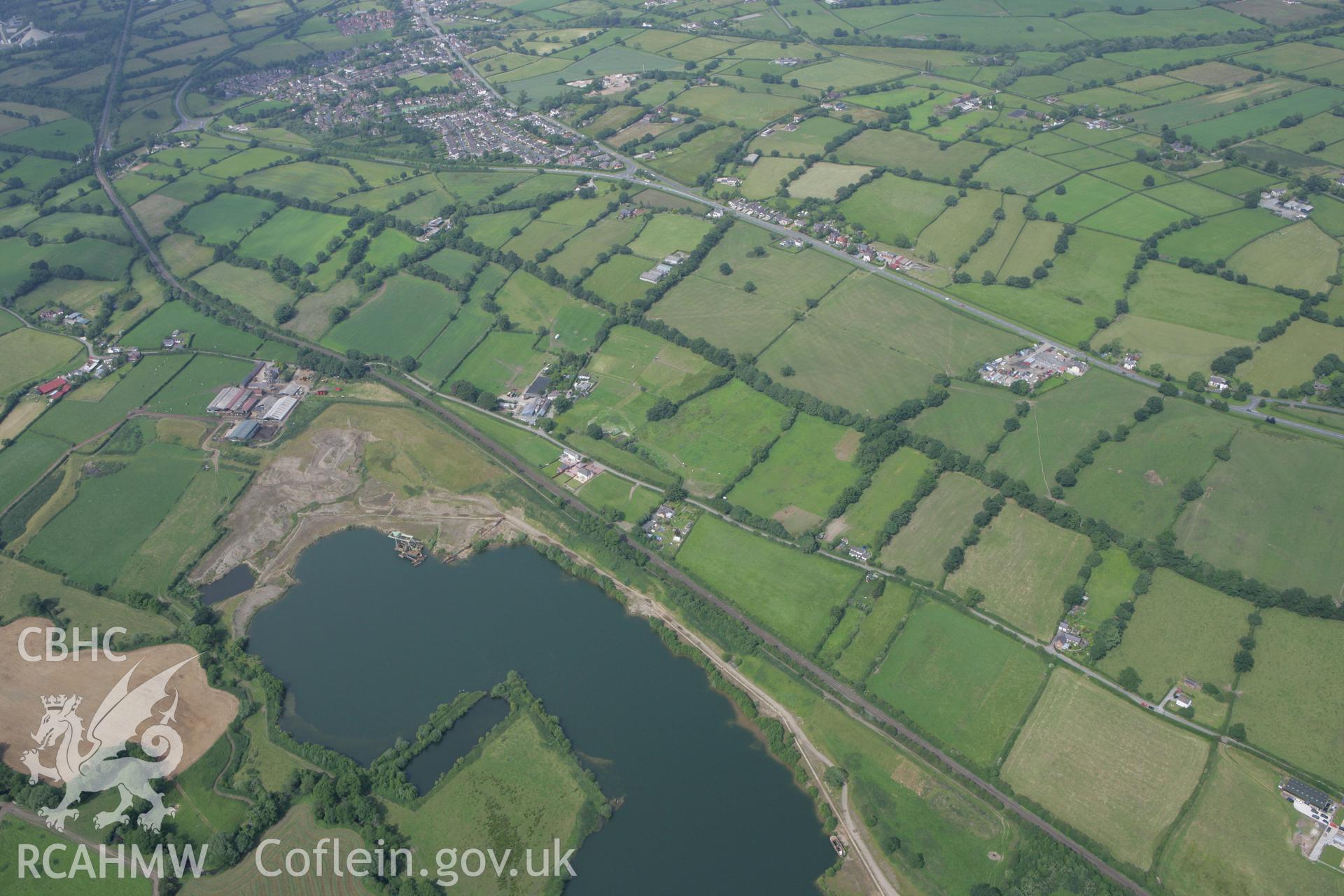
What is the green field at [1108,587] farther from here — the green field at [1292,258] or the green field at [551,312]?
the green field at [551,312]

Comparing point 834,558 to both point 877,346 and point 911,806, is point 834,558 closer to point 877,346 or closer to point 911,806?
point 911,806

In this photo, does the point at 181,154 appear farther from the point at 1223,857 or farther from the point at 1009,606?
the point at 1223,857

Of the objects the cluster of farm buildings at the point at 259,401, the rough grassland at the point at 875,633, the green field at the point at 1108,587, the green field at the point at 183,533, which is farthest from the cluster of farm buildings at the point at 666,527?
the cluster of farm buildings at the point at 259,401

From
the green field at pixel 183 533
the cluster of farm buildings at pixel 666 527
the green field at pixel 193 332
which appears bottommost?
the green field at pixel 193 332

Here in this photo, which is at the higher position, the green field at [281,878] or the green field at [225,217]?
the green field at [281,878]

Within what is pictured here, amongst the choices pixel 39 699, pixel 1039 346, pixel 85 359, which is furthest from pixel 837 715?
pixel 85 359

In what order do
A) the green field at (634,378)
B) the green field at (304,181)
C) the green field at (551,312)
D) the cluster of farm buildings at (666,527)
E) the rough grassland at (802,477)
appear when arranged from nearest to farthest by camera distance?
the cluster of farm buildings at (666,527)
the rough grassland at (802,477)
the green field at (634,378)
the green field at (551,312)
the green field at (304,181)

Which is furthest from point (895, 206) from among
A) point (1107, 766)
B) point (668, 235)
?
point (1107, 766)

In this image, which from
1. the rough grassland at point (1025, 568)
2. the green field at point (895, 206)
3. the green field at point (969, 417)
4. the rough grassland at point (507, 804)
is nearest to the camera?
the rough grassland at point (507, 804)
